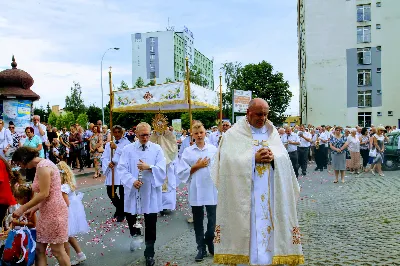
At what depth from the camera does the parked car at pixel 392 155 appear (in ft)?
66.6

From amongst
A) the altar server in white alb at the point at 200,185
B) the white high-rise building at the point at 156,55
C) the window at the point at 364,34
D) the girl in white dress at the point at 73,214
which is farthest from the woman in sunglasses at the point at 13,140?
the white high-rise building at the point at 156,55

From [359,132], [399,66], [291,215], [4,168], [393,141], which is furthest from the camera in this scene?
[399,66]

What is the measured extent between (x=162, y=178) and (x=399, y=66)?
50394 millimetres

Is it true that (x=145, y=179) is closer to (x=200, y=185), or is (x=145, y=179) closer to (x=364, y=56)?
(x=200, y=185)

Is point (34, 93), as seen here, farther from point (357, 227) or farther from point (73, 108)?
point (73, 108)

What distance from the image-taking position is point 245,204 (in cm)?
463

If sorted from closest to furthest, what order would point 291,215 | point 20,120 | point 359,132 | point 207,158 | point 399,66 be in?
point 291,215
point 207,158
point 20,120
point 359,132
point 399,66

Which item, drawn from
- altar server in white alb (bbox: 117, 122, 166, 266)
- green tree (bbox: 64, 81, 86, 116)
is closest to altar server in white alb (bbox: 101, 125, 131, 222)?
altar server in white alb (bbox: 117, 122, 166, 266)

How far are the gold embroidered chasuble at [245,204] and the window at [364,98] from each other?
5069cm

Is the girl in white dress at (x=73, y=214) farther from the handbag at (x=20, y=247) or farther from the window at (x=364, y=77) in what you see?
the window at (x=364, y=77)

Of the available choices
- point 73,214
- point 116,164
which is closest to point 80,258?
point 73,214

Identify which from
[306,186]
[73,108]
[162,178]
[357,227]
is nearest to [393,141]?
[306,186]

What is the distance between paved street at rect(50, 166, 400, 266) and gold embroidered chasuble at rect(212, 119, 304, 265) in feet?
5.76

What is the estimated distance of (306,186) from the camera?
50.1ft
